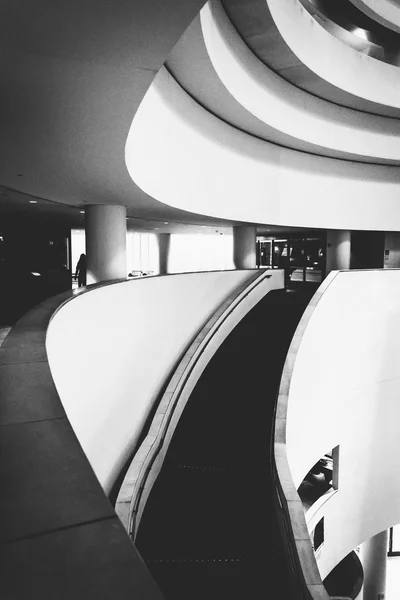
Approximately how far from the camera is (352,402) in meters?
14.8

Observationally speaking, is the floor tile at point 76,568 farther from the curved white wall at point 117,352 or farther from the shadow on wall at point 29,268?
the shadow on wall at point 29,268

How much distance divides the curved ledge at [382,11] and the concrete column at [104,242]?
1101 centimetres

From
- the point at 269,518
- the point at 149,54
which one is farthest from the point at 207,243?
the point at 149,54

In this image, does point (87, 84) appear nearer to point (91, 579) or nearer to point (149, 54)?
point (149, 54)

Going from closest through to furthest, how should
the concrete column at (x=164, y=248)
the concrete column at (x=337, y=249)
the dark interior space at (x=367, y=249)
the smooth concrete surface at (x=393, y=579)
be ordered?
the concrete column at (x=337, y=249)
the smooth concrete surface at (x=393, y=579)
the dark interior space at (x=367, y=249)
the concrete column at (x=164, y=248)

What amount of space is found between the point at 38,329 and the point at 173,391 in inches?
248

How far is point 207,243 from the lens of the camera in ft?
97.1

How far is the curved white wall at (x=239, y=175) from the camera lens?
9438 millimetres

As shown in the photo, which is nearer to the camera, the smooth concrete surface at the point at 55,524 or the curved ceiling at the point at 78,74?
the smooth concrete surface at the point at 55,524

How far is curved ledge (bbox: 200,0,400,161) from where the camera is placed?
9.92 m

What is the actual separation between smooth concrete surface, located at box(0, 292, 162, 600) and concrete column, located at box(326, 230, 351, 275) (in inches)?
772

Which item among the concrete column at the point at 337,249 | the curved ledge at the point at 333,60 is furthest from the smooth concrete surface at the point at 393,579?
the curved ledge at the point at 333,60

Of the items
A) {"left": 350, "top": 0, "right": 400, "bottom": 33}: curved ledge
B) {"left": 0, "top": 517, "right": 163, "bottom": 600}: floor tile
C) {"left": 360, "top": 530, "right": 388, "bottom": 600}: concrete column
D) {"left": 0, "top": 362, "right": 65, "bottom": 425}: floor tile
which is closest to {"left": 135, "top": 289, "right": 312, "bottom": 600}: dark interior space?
{"left": 0, "top": 362, "right": 65, "bottom": 425}: floor tile

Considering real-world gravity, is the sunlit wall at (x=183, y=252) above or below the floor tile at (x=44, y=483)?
above
